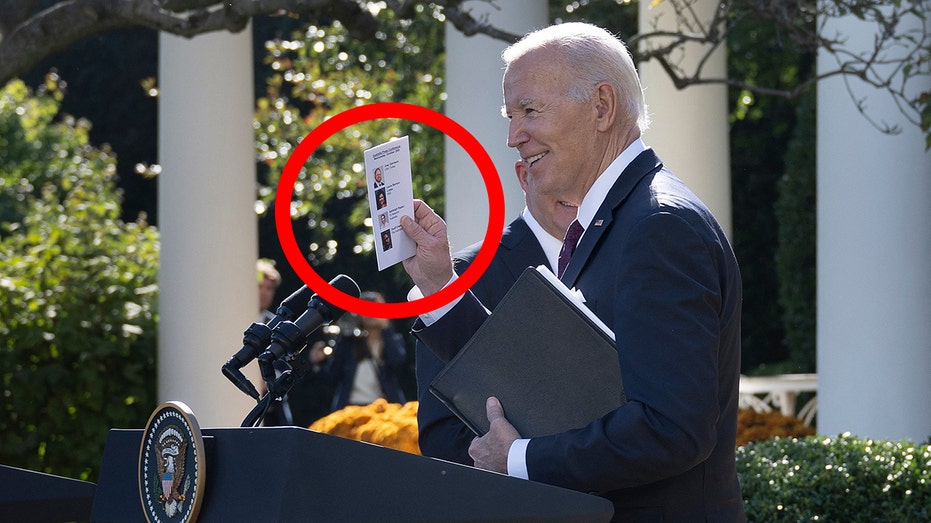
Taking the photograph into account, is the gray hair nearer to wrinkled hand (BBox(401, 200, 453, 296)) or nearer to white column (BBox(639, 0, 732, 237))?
wrinkled hand (BBox(401, 200, 453, 296))

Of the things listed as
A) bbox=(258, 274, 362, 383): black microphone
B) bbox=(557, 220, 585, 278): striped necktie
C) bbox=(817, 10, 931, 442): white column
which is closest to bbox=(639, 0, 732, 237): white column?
bbox=(817, 10, 931, 442): white column

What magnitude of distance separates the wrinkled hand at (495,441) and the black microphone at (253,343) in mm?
402

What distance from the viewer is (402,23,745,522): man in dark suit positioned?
80.5 inches

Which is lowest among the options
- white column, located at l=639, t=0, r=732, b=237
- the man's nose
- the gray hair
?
the man's nose

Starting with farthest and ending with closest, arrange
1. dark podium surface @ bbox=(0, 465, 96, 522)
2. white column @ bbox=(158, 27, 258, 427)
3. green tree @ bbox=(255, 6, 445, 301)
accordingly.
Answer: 1. green tree @ bbox=(255, 6, 445, 301)
2. white column @ bbox=(158, 27, 258, 427)
3. dark podium surface @ bbox=(0, 465, 96, 522)

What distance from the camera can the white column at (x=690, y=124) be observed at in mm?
7422

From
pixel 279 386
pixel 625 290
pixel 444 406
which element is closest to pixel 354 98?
pixel 444 406

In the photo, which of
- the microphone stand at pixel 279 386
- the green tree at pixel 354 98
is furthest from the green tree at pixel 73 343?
the microphone stand at pixel 279 386

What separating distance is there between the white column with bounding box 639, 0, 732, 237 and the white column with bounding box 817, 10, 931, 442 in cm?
114

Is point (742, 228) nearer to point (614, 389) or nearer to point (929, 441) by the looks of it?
point (929, 441)

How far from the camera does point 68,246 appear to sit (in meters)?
8.23

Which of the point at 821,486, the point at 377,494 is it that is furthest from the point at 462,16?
the point at 377,494

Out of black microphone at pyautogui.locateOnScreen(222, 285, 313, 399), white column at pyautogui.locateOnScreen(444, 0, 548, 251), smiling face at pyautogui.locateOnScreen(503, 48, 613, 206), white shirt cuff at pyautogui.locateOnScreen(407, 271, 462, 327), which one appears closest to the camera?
black microphone at pyautogui.locateOnScreen(222, 285, 313, 399)

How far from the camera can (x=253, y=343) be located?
7.59 ft
